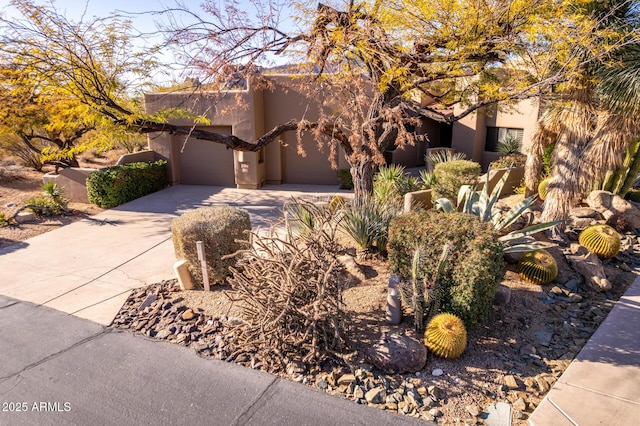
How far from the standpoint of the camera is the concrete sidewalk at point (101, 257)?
6.93 m

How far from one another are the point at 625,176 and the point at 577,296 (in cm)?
574

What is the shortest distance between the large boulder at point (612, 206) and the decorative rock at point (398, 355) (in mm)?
7278

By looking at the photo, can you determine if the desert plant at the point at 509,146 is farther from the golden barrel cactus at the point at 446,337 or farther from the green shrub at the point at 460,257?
the golden barrel cactus at the point at 446,337

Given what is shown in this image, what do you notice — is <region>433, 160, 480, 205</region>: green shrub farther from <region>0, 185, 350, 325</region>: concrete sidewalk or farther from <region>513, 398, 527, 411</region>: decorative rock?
<region>513, 398, 527, 411</region>: decorative rock

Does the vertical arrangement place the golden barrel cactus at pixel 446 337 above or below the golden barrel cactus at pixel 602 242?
below

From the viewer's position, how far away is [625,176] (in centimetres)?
1026

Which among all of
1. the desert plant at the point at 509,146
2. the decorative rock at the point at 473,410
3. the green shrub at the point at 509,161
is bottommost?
the decorative rock at the point at 473,410

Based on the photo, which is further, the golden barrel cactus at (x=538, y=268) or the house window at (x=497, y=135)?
the house window at (x=497, y=135)

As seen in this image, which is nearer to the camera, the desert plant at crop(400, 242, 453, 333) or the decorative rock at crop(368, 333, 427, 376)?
the decorative rock at crop(368, 333, 427, 376)

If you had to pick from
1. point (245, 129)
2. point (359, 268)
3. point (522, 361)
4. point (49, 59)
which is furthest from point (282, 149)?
point (522, 361)

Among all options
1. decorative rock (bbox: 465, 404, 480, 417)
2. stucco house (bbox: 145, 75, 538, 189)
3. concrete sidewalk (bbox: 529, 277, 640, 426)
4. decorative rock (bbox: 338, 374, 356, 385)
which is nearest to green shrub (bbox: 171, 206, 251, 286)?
decorative rock (bbox: 338, 374, 356, 385)

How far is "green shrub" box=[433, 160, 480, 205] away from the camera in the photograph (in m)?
11.3

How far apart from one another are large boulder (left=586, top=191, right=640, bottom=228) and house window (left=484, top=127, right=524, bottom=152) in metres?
7.84

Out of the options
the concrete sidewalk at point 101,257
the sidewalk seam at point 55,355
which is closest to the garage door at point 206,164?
the concrete sidewalk at point 101,257
